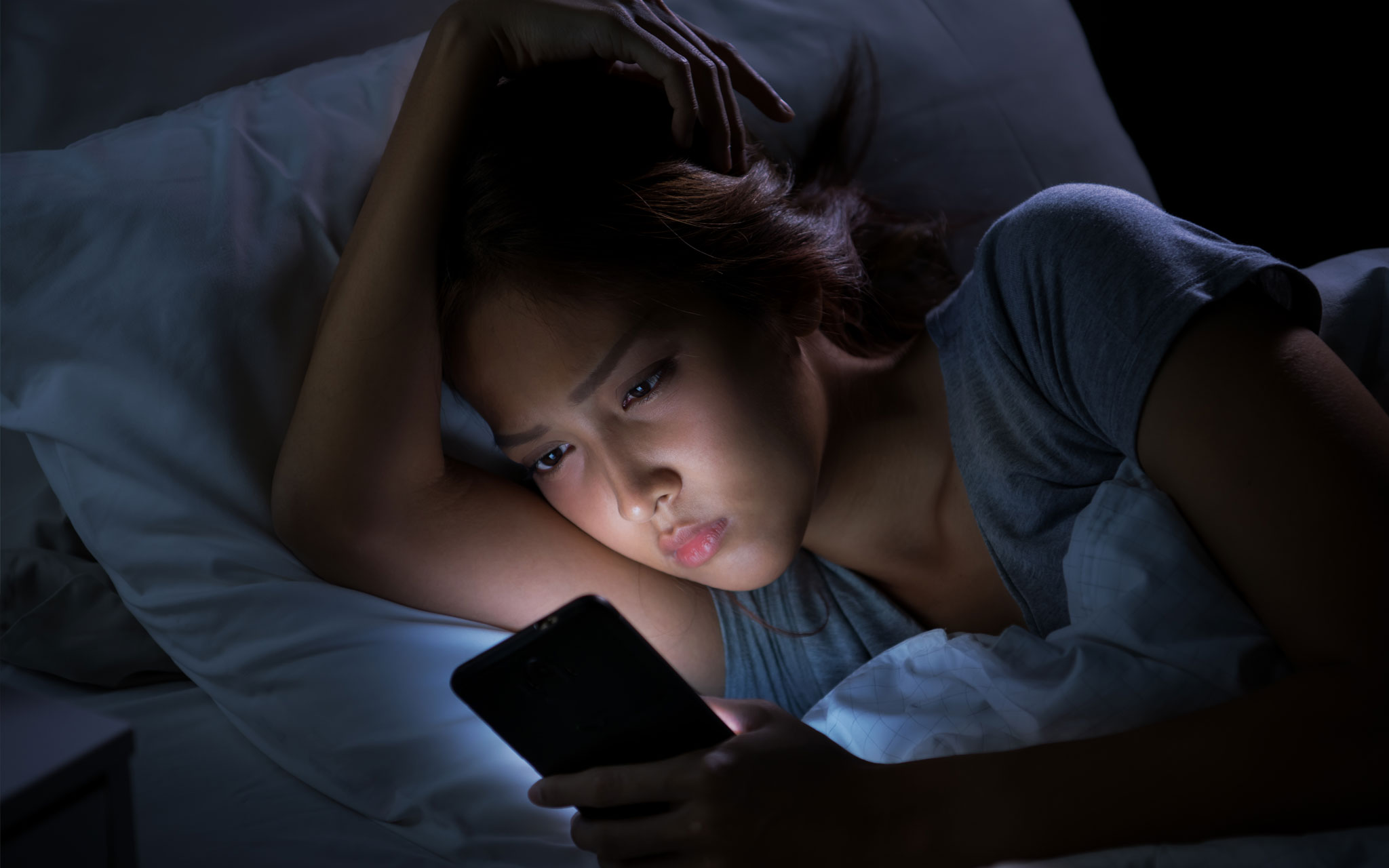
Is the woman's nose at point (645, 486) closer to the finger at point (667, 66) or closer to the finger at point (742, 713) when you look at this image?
the finger at point (742, 713)

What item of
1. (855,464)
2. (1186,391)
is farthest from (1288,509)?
(855,464)

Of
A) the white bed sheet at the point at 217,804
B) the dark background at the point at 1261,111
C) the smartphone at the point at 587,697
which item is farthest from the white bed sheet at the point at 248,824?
the dark background at the point at 1261,111

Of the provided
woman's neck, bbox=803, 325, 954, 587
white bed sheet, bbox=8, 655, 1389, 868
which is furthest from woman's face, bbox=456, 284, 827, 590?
white bed sheet, bbox=8, 655, 1389, 868

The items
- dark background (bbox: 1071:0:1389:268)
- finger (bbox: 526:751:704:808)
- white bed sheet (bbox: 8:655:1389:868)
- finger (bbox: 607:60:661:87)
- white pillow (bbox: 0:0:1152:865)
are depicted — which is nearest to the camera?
white bed sheet (bbox: 8:655:1389:868)

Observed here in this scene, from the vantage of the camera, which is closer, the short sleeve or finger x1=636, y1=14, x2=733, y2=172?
the short sleeve

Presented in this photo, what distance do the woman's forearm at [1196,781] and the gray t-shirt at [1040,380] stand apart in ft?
0.75

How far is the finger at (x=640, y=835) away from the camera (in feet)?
2.31

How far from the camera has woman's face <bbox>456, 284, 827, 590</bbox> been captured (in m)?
0.84

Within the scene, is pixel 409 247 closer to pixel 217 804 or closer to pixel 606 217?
pixel 606 217

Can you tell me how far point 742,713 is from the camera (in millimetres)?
796

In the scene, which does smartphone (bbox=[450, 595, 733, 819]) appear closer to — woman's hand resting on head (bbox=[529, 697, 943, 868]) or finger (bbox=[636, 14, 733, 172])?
woman's hand resting on head (bbox=[529, 697, 943, 868])

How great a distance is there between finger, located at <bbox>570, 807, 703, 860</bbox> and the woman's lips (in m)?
0.24

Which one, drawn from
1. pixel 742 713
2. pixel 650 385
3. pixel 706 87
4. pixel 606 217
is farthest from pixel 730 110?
pixel 742 713

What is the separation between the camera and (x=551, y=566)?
100 cm
